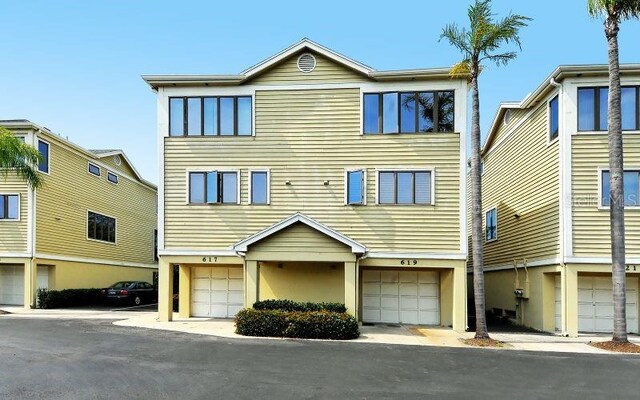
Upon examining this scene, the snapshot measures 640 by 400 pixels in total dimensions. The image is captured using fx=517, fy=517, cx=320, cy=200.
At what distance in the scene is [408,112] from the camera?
18594mm

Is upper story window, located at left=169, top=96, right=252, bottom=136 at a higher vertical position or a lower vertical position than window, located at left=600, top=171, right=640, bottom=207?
higher

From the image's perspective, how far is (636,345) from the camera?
14.8 m

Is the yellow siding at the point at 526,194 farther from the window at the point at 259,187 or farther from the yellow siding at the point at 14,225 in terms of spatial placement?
the yellow siding at the point at 14,225

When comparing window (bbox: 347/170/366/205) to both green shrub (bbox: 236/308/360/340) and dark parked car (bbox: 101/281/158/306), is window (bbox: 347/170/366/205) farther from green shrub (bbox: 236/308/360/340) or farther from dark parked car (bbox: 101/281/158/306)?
dark parked car (bbox: 101/281/158/306)

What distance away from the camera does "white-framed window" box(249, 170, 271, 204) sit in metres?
18.9

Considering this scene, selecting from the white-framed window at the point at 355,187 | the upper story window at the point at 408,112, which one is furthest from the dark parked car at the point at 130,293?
the upper story window at the point at 408,112

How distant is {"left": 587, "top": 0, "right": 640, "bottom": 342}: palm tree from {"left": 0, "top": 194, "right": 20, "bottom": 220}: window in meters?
24.3

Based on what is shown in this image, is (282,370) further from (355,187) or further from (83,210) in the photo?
(83,210)

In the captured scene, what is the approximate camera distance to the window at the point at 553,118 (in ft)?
58.4

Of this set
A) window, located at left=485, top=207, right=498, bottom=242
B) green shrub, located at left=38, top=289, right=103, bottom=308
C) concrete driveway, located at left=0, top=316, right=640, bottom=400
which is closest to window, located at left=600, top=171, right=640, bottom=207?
concrete driveway, located at left=0, top=316, right=640, bottom=400

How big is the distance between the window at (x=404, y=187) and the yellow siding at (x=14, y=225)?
55.1 feet

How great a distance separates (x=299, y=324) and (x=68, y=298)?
1542cm

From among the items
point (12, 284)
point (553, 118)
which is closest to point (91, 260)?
point (12, 284)

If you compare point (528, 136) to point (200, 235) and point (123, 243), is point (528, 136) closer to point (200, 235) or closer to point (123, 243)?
point (200, 235)
